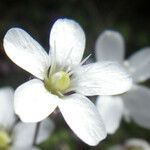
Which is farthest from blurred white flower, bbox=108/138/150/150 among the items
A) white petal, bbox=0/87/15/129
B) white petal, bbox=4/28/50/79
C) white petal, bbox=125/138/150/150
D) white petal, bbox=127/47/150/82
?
white petal, bbox=4/28/50/79

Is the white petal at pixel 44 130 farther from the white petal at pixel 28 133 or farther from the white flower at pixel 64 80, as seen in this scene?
the white flower at pixel 64 80

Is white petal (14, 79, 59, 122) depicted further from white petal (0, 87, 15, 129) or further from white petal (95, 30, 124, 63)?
white petal (95, 30, 124, 63)

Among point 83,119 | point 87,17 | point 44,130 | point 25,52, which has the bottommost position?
point 87,17

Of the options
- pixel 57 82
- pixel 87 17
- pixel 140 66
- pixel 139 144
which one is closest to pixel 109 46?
pixel 140 66

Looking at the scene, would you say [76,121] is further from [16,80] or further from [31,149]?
[16,80]

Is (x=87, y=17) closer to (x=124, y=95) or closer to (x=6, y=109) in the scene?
(x=124, y=95)

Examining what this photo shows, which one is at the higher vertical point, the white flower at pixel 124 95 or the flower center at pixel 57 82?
the flower center at pixel 57 82

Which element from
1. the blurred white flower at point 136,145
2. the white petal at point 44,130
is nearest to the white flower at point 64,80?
the white petal at point 44,130
